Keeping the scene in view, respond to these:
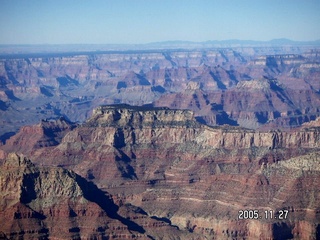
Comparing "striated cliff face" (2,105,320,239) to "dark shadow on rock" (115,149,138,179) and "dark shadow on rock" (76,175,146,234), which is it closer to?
"dark shadow on rock" (115,149,138,179)

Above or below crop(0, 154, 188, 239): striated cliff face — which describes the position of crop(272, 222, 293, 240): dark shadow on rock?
below

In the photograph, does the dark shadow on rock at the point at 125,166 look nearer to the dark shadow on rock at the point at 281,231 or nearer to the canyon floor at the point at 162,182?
the canyon floor at the point at 162,182

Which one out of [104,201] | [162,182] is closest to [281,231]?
[104,201]

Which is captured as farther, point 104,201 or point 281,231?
point 104,201

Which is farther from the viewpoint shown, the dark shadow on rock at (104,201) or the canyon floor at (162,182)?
the dark shadow on rock at (104,201)

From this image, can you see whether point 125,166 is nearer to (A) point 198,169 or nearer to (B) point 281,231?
(A) point 198,169

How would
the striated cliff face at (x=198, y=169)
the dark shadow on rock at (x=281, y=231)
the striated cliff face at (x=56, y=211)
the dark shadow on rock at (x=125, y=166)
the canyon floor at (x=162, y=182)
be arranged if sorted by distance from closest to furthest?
the striated cliff face at (x=56, y=211) < the dark shadow on rock at (x=281, y=231) < the canyon floor at (x=162, y=182) < the striated cliff face at (x=198, y=169) < the dark shadow on rock at (x=125, y=166)

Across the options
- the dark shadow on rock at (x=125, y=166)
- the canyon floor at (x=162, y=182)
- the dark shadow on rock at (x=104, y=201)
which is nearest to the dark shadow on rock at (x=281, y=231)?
the canyon floor at (x=162, y=182)

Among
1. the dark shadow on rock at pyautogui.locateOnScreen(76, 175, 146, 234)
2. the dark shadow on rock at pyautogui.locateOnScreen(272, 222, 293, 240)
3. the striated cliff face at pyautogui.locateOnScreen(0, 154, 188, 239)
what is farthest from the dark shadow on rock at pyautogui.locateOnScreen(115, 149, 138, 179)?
the dark shadow on rock at pyautogui.locateOnScreen(272, 222, 293, 240)

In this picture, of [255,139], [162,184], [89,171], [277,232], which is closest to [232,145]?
[255,139]

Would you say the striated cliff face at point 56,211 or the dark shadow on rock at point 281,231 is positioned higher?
the striated cliff face at point 56,211
